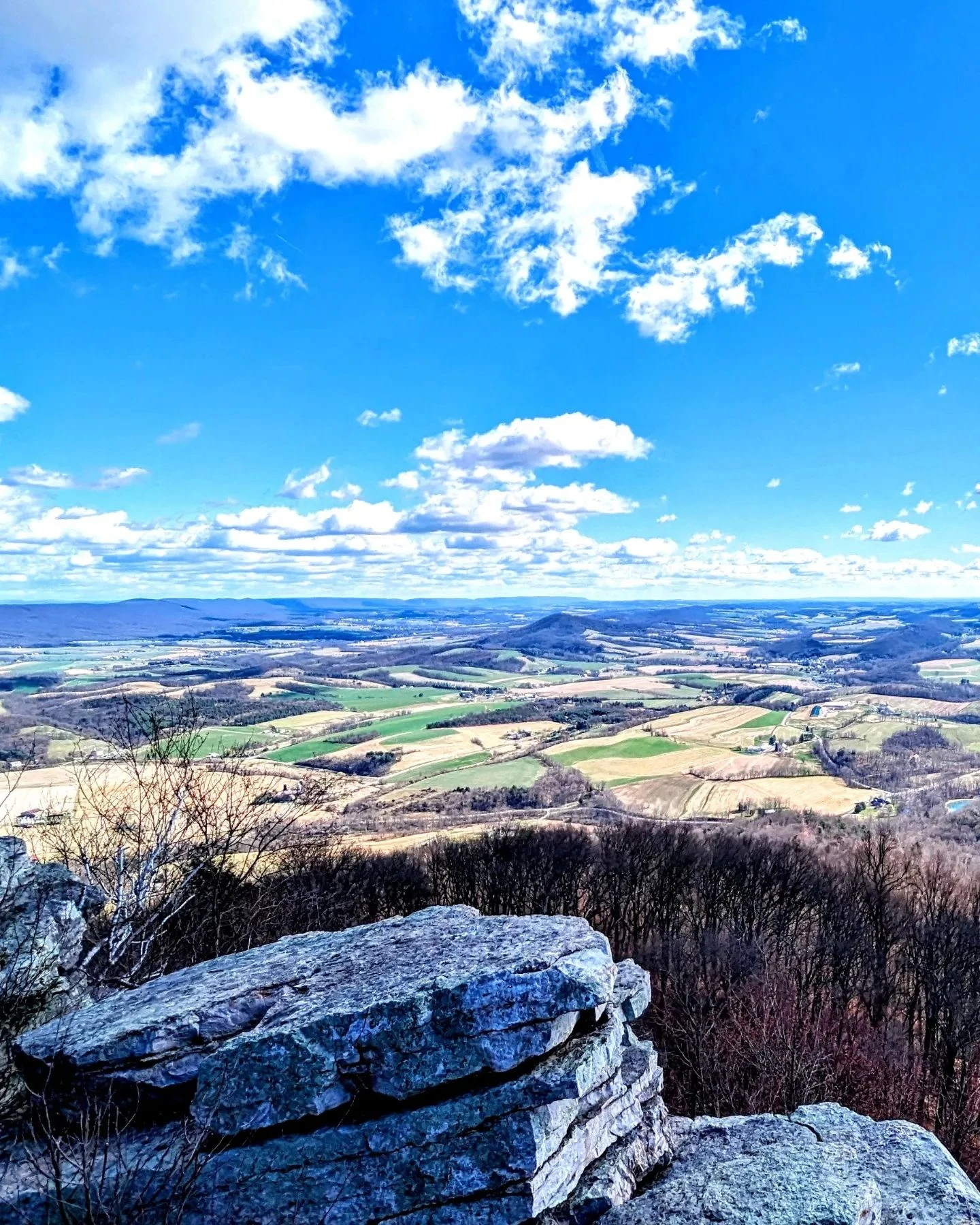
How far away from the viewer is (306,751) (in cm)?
8750

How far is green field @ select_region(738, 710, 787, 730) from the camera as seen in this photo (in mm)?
121062

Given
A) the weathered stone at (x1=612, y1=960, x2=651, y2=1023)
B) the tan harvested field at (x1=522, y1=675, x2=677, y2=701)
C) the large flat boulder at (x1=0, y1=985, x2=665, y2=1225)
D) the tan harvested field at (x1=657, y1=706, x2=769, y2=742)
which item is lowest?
the tan harvested field at (x1=522, y1=675, x2=677, y2=701)

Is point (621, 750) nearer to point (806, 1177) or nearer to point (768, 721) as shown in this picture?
point (768, 721)

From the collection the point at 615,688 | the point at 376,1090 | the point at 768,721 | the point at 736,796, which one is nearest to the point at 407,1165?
the point at 376,1090

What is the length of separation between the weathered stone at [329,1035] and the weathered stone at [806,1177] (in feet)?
8.02

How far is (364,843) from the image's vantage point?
47125mm

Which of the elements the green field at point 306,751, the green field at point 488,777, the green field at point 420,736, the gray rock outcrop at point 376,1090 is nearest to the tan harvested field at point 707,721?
the green field at point 488,777

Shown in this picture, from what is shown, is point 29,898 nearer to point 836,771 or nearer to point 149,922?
point 149,922

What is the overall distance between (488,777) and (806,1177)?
76.2m

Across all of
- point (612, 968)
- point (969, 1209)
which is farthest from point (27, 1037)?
point (969, 1209)

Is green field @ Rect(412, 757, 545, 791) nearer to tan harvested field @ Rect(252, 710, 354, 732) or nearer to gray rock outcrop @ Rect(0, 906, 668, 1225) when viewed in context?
tan harvested field @ Rect(252, 710, 354, 732)

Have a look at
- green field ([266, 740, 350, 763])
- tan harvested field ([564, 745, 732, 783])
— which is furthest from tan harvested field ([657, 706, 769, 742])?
green field ([266, 740, 350, 763])

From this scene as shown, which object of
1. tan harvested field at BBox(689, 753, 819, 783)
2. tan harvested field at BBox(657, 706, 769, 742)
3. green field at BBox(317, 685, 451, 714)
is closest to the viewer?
tan harvested field at BBox(689, 753, 819, 783)

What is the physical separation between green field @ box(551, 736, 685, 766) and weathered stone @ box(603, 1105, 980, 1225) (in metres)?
82.6
